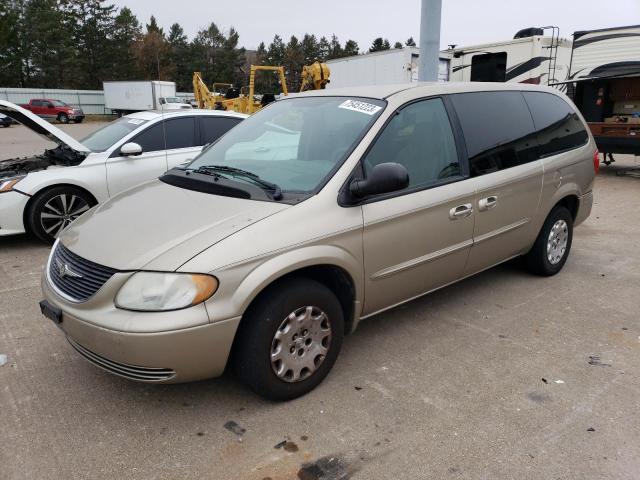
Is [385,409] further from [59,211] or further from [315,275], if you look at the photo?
[59,211]

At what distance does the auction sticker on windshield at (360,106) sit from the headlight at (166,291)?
1.59 metres

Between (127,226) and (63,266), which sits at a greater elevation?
(127,226)

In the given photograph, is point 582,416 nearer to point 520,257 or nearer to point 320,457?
point 320,457

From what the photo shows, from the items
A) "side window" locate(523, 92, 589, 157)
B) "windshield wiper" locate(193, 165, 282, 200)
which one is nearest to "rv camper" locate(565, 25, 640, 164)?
"side window" locate(523, 92, 589, 157)

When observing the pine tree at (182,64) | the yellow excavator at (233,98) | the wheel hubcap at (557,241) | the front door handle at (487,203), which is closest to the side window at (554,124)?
the wheel hubcap at (557,241)

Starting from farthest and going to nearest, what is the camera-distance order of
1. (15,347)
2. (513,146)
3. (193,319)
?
1. (513,146)
2. (15,347)
3. (193,319)

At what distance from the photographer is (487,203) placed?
3.80 metres

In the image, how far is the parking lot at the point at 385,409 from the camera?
243 cm

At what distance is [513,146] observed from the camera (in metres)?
4.13

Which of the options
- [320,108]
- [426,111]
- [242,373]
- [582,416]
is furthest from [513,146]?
[242,373]

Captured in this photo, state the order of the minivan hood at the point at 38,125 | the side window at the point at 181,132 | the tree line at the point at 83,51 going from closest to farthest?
the minivan hood at the point at 38,125 → the side window at the point at 181,132 → the tree line at the point at 83,51

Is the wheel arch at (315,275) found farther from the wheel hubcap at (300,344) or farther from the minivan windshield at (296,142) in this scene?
the minivan windshield at (296,142)

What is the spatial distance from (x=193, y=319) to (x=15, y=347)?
1876 mm

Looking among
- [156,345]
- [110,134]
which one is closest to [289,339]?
[156,345]
